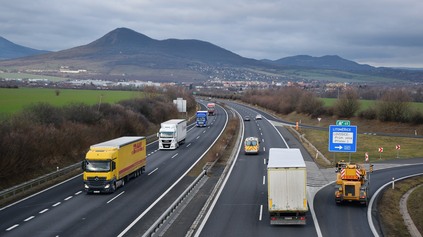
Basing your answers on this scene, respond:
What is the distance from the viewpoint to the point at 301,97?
387 ft

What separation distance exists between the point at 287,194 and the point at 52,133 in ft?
95.4

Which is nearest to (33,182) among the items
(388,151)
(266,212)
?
(266,212)

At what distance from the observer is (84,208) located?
97.9 feet

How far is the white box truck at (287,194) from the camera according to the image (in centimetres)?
2502

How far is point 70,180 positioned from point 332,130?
21.2 meters

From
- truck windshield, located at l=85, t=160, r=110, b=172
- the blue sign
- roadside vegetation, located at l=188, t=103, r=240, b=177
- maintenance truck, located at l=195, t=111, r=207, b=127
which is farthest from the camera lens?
maintenance truck, located at l=195, t=111, r=207, b=127

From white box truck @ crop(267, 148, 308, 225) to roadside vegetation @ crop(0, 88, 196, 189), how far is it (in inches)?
814

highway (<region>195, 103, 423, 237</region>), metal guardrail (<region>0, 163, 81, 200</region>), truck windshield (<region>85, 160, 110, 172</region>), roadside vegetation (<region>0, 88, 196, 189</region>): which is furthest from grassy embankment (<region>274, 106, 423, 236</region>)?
roadside vegetation (<region>0, 88, 196, 189</region>)

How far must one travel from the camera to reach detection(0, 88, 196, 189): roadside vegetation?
38562 millimetres

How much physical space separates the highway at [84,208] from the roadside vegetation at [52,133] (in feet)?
12.0

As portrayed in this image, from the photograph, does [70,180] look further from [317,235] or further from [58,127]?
[317,235]

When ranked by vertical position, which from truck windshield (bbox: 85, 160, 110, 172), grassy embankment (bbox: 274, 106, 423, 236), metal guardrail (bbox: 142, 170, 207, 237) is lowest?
grassy embankment (bbox: 274, 106, 423, 236)

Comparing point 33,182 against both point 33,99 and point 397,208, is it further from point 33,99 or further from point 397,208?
point 33,99

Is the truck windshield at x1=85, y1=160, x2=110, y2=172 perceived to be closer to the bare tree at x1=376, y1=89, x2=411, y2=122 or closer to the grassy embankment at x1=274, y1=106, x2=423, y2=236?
the grassy embankment at x1=274, y1=106, x2=423, y2=236
